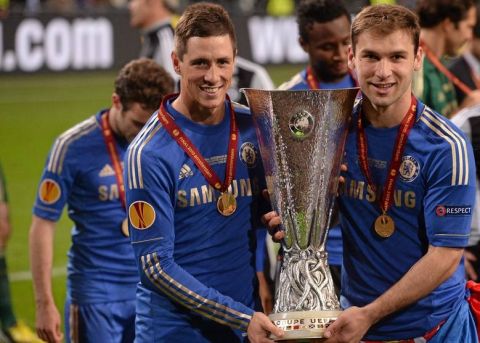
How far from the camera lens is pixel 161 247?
3.63 m

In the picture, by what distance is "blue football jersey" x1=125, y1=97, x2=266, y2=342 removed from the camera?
362 centimetres

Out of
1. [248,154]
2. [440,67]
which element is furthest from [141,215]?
[440,67]

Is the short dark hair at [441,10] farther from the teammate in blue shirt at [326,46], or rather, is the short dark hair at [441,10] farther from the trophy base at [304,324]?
the trophy base at [304,324]

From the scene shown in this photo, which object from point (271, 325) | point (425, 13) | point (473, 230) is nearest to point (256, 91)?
point (271, 325)

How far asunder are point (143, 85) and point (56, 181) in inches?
23.3

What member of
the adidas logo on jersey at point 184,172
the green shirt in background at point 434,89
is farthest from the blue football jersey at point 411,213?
the green shirt in background at point 434,89

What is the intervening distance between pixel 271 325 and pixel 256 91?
2.41 ft

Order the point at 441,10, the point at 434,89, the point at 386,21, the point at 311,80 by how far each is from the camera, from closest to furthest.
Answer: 1. the point at 386,21
2. the point at 311,80
3. the point at 434,89
4. the point at 441,10

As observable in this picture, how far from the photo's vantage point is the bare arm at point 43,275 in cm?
499

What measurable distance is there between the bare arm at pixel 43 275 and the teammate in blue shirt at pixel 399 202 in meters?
1.69

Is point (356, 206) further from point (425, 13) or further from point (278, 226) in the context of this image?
point (425, 13)

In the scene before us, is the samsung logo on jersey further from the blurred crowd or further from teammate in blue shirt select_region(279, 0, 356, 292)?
the blurred crowd

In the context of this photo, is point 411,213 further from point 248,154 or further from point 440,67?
point 440,67

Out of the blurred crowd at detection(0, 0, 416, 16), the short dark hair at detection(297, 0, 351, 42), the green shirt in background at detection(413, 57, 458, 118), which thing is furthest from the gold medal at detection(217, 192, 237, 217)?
the blurred crowd at detection(0, 0, 416, 16)
